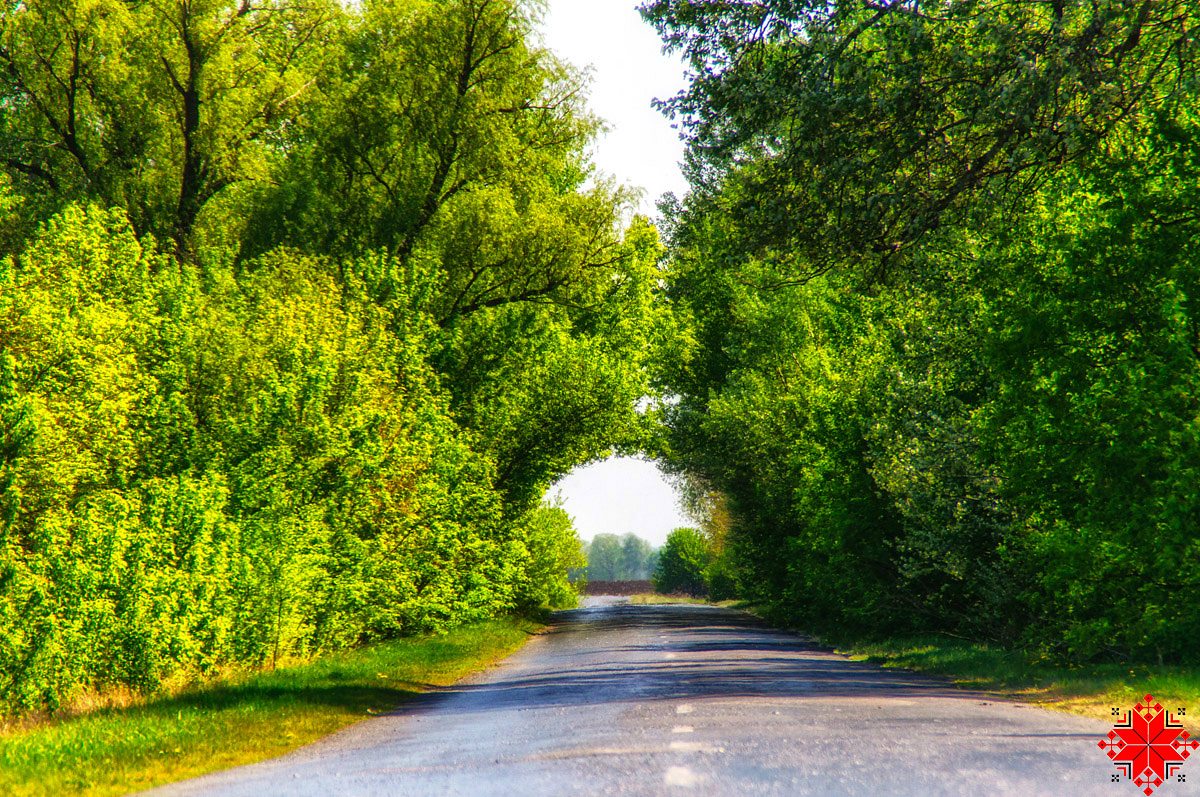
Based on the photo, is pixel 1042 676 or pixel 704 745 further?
pixel 1042 676

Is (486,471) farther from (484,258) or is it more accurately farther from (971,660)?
(971,660)

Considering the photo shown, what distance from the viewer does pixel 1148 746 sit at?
9414 millimetres

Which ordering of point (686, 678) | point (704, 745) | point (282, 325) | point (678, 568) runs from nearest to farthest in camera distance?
point (704, 745), point (686, 678), point (282, 325), point (678, 568)

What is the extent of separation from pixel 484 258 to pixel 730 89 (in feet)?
57.6

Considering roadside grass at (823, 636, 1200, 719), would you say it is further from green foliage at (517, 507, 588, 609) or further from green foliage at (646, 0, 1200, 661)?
green foliage at (517, 507, 588, 609)

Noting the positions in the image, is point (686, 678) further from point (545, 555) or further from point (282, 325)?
point (545, 555)

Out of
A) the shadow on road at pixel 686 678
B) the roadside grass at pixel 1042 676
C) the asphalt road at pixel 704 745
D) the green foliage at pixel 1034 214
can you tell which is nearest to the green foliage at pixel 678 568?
the shadow on road at pixel 686 678

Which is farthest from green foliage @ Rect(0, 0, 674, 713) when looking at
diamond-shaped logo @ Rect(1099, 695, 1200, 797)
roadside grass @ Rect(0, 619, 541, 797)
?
diamond-shaped logo @ Rect(1099, 695, 1200, 797)

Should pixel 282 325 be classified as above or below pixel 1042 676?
above

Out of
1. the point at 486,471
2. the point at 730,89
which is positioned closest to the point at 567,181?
the point at 486,471

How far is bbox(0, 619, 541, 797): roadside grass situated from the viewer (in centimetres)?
1041

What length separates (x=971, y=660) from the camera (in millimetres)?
21188

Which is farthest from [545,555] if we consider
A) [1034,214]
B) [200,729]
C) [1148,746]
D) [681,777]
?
[681,777]

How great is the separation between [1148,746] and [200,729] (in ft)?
32.7
